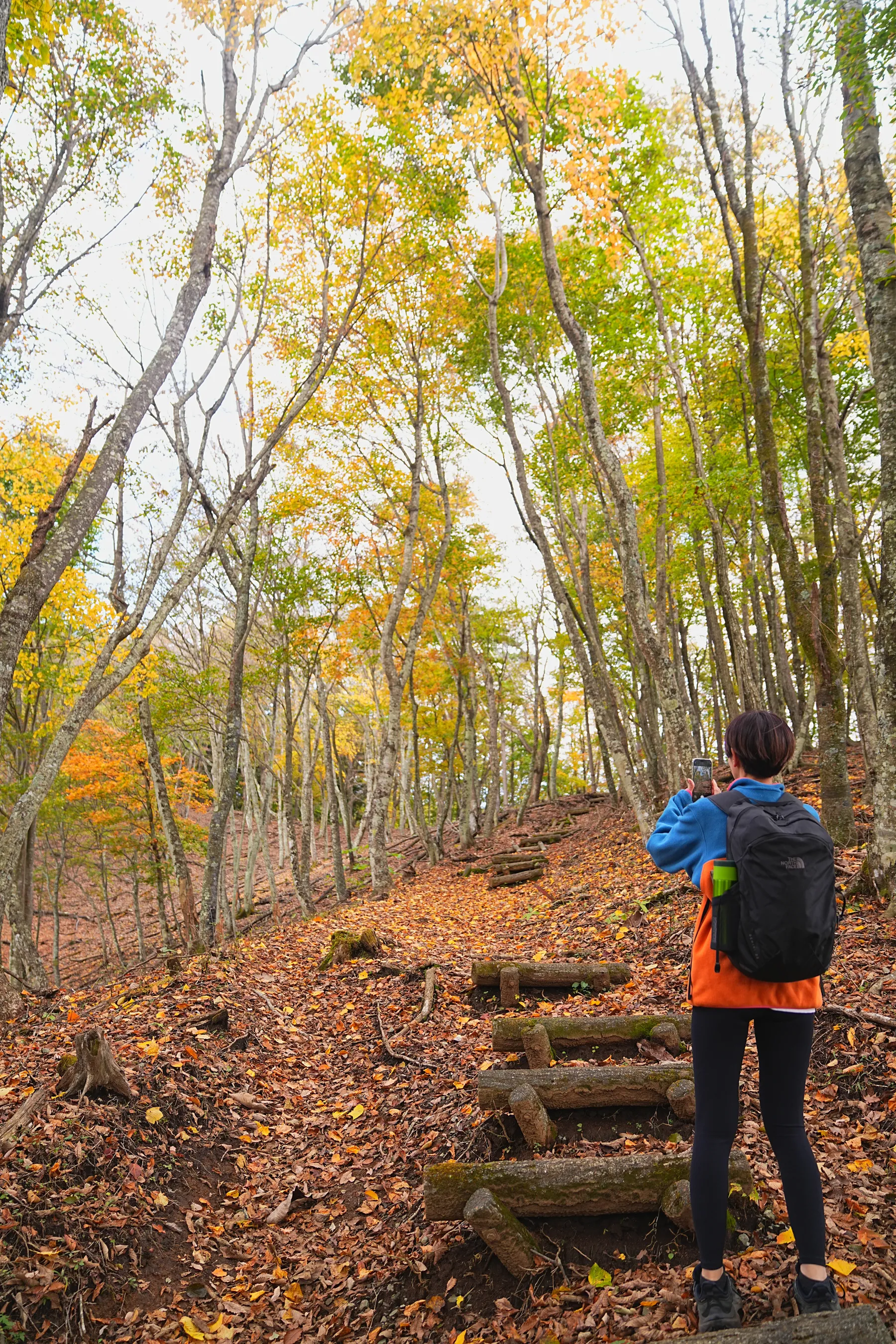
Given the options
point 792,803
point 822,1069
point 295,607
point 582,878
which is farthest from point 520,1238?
point 295,607

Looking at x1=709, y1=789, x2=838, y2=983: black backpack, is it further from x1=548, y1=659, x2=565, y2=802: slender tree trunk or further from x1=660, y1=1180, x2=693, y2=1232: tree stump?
x1=548, y1=659, x2=565, y2=802: slender tree trunk

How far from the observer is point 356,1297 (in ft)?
10.6

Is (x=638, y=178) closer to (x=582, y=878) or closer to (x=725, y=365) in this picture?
(x=725, y=365)

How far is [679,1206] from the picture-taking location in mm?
2896

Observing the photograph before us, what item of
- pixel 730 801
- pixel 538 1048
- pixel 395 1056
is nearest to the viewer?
pixel 730 801

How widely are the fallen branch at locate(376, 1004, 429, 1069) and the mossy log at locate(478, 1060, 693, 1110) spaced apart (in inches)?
59.7

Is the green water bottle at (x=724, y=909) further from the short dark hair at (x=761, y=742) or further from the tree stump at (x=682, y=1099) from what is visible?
the tree stump at (x=682, y=1099)

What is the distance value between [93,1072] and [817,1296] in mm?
3954

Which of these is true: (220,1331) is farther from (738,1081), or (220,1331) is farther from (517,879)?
(517,879)

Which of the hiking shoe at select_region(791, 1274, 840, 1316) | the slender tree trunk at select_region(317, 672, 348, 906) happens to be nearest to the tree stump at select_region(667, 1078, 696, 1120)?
the hiking shoe at select_region(791, 1274, 840, 1316)

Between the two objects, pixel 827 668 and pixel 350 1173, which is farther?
pixel 827 668

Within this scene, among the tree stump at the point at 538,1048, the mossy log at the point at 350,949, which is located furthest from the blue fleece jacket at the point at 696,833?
the mossy log at the point at 350,949

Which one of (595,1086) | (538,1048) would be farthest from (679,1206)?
(538,1048)

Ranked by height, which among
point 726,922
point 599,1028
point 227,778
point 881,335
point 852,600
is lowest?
point 599,1028
